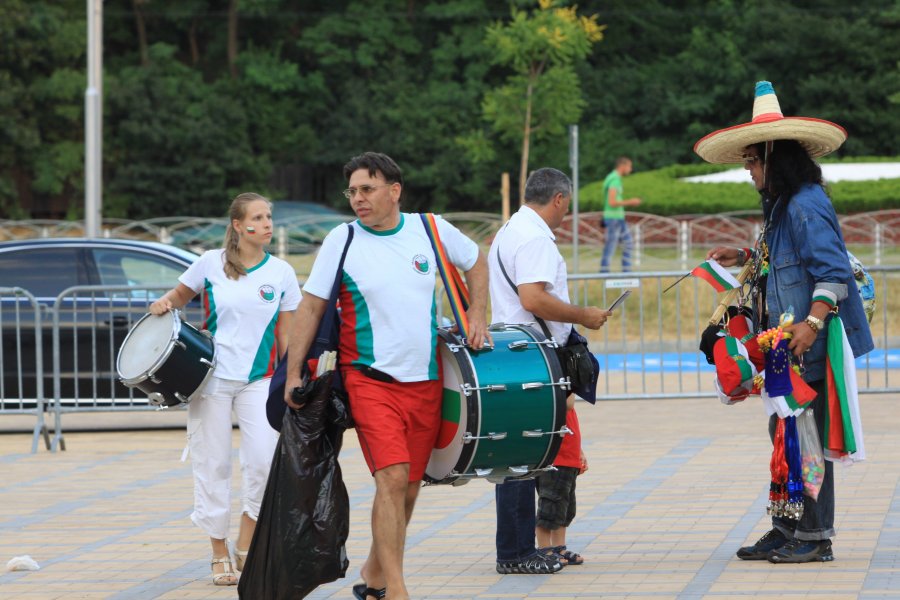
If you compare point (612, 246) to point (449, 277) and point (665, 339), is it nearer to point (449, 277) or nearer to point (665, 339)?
point (665, 339)

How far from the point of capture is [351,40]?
176 ft

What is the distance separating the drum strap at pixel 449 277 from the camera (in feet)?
20.7

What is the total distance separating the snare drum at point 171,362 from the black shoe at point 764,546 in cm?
245

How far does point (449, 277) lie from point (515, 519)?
1249mm

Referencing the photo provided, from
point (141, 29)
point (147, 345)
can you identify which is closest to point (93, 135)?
point (147, 345)

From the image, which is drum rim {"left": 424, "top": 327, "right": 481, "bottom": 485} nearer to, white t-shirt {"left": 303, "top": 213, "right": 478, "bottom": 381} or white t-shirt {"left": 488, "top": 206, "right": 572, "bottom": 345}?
white t-shirt {"left": 303, "top": 213, "right": 478, "bottom": 381}

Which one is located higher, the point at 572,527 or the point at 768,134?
the point at 768,134

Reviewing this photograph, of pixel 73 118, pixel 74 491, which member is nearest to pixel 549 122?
pixel 73 118

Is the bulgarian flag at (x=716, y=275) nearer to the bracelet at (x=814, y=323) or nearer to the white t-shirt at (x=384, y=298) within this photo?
the bracelet at (x=814, y=323)

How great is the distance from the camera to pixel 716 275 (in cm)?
705

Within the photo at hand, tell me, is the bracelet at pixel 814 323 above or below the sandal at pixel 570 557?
above

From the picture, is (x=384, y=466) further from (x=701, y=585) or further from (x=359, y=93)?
(x=359, y=93)

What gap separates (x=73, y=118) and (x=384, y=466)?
42852mm

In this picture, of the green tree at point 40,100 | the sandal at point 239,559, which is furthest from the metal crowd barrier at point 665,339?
the green tree at point 40,100
